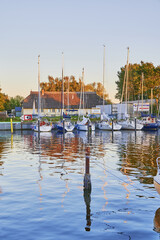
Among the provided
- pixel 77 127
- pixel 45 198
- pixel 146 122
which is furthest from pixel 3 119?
pixel 45 198

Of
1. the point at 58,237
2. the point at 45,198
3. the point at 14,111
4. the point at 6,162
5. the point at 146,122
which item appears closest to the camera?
the point at 58,237

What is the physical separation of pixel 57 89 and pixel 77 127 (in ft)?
207

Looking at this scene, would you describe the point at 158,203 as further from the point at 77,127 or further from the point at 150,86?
the point at 150,86

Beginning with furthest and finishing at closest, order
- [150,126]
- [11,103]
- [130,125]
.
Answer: [11,103] < [150,126] < [130,125]

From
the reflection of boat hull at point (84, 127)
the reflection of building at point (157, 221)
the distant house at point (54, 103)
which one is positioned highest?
the distant house at point (54, 103)

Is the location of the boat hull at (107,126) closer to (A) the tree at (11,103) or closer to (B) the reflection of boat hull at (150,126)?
(B) the reflection of boat hull at (150,126)

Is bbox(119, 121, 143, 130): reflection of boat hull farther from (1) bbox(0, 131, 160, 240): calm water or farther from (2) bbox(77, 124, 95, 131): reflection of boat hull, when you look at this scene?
(1) bbox(0, 131, 160, 240): calm water

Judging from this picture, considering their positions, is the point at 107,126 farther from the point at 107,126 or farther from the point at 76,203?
the point at 76,203

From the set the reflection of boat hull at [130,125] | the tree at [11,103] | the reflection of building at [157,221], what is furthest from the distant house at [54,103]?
the reflection of building at [157,221]

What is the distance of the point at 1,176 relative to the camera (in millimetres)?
20656

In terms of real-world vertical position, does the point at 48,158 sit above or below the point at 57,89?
below

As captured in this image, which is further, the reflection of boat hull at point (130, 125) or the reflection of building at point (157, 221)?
the reflection of boat hull at point (130, 125)

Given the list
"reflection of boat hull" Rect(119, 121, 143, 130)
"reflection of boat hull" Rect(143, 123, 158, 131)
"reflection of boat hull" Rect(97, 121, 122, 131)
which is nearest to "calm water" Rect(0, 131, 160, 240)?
"reflection of boat hull" Rect(97, 121, 122, 131)

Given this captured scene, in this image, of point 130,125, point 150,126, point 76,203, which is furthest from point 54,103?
point 76,203
